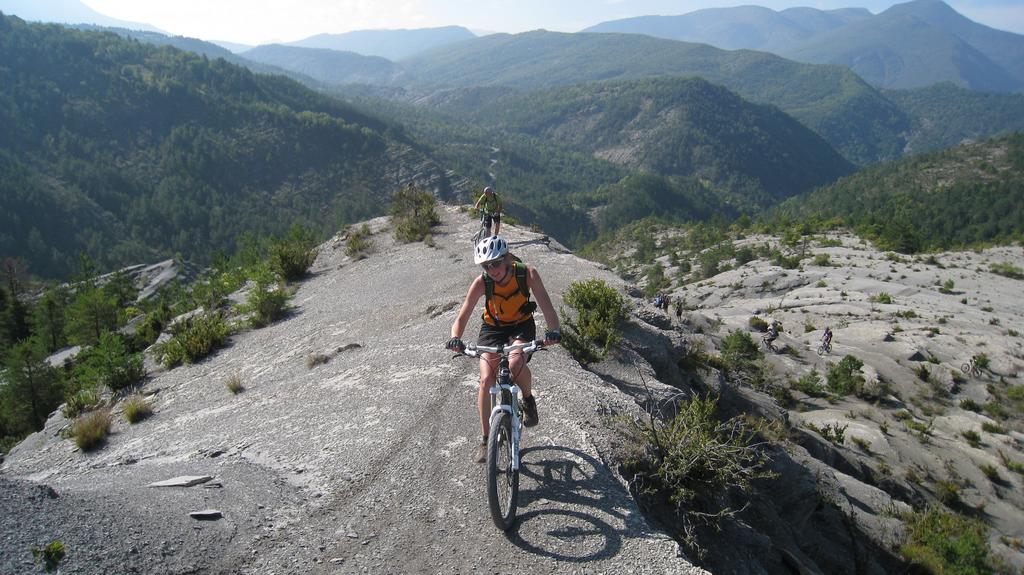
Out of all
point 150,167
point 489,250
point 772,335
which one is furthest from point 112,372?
point 150,167

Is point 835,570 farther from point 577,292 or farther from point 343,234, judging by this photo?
point 343,234

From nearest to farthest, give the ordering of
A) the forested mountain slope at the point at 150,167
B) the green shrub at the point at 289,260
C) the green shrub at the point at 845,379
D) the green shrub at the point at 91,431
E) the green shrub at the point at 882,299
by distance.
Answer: the green shrub at the point at 91,431, the green shrub at the point at 289,260, the green shrub at the point at 845,379, the green shrub at the point at 882,299, the forested mountain slope at the point at 150,167

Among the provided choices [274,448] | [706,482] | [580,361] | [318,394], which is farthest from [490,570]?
[318,394]

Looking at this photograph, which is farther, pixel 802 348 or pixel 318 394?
pixel 802 348

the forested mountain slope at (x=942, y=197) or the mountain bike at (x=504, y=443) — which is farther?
the forested mountain slope at (x=942, y=197)

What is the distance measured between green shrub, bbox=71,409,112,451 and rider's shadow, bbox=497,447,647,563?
8786 millimetres

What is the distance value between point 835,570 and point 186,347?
14.7 meters

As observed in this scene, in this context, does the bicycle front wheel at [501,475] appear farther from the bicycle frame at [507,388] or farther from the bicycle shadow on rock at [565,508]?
the bicycle shadow on rock at [565,508]

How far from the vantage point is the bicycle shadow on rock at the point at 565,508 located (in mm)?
4723

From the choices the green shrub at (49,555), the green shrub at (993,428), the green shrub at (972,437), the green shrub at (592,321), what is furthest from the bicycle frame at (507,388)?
the green shrub at (993,428)

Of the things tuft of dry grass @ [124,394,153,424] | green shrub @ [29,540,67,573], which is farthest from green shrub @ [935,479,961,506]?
tuft of dry grass @ [124,394,153,424]

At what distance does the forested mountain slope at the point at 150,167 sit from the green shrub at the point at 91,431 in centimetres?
13907

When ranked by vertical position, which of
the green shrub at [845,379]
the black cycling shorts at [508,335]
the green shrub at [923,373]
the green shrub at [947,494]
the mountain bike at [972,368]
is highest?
the black cycling shorts at [508,335]

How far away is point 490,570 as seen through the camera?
4547 millimetres
